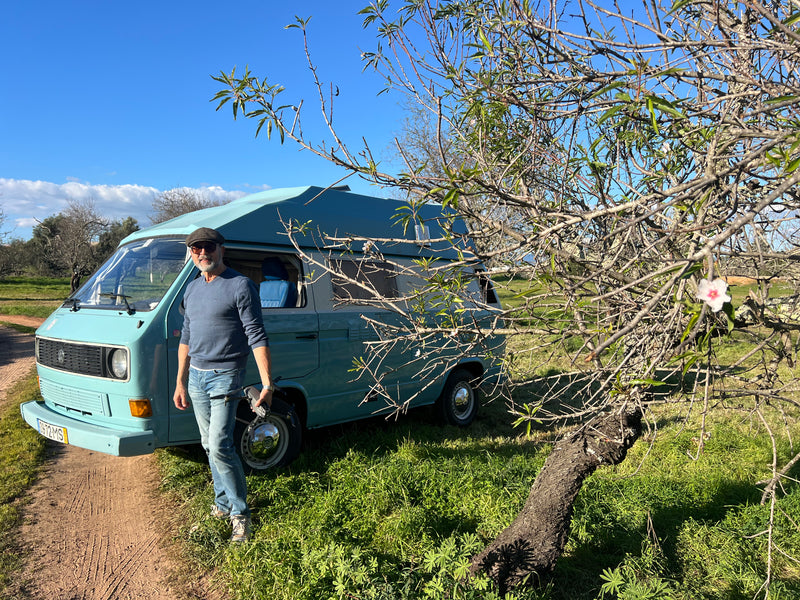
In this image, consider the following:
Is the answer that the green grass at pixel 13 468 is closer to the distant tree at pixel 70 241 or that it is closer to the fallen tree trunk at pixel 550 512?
the fallen tree trunk at pixel 550 512

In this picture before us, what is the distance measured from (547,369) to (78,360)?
803 centimetres

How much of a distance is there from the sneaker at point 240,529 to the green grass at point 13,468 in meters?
1.37

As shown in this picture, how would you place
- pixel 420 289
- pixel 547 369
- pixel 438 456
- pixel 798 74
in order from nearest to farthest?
pixel 798 74 → pixel 420 289 → pixel 438 456 → pixel 547 369

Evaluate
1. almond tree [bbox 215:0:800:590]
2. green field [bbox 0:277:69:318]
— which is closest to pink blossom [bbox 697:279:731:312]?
almond tree [bbox 215:0:800:590]

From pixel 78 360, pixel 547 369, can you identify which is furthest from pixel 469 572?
pixel 547 369

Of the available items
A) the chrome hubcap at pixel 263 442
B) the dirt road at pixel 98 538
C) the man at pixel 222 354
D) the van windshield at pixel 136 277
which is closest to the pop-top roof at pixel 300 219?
the van windshield at pixel 136 277

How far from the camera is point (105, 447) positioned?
13.7 feet

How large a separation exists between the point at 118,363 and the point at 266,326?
4.05 feet

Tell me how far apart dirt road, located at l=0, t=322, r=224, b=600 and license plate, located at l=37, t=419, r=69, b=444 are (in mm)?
546

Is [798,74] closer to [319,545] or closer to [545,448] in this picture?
[319,545]

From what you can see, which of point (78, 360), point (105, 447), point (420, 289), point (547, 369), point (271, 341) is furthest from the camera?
point (547, 369)

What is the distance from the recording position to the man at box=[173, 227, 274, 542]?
12.6 ft

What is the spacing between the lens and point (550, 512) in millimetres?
3432

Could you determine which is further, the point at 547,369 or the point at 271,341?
the point at 547,369
